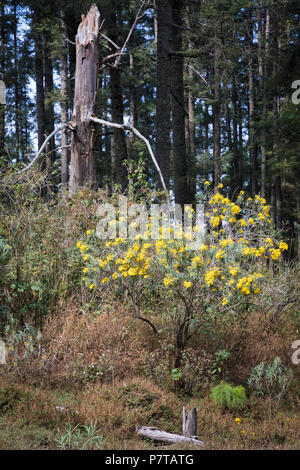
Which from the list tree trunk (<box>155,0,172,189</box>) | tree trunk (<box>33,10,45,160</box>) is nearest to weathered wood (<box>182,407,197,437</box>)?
tree trunk (<box>155,0,172,189</box>)

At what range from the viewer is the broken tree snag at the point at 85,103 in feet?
26.3

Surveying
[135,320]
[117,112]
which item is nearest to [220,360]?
[135,320]

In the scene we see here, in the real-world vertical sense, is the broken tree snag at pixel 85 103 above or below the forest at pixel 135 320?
above

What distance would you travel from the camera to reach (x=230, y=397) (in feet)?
14.0

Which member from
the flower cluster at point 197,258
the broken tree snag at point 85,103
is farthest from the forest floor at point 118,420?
the broken tree snag at point 85,103

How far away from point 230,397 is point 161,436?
0.86 meters

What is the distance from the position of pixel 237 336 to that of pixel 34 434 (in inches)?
111

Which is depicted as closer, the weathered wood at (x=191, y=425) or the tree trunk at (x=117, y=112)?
the weathered wood at (x=191, y=425)

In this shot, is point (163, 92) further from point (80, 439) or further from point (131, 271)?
point (80, 439)

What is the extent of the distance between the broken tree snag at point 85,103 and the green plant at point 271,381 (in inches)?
182

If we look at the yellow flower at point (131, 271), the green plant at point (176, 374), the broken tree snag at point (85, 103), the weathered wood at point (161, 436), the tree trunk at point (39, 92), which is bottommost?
the weathered wood at point (161, 436)

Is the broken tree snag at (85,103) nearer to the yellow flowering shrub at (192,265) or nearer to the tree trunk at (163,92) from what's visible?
the tree trunk at (163,92)

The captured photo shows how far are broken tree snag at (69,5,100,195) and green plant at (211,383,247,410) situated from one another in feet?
15.5

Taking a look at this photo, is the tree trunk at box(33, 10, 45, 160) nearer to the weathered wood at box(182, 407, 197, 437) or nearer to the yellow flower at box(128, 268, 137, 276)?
the yellow flower at box(128, 268, 137, 276)
